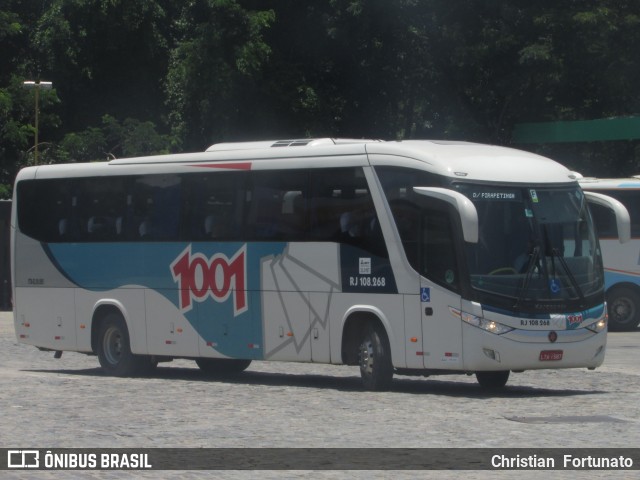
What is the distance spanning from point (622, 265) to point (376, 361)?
14.8 metres

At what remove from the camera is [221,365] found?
20516mm

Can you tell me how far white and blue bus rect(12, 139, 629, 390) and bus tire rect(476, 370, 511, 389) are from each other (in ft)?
0.10

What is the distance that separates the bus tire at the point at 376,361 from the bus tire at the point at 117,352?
4.79 m

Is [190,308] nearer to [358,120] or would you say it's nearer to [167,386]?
[167,386]

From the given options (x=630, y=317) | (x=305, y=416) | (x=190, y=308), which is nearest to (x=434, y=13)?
(x=630, y=317)

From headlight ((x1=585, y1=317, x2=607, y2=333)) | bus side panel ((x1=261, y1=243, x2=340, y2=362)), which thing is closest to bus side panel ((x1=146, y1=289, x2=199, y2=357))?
bus side panel ((x1=261, y1=243, x2=340, y2=362))

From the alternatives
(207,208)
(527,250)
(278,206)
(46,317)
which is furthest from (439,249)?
(46,317)

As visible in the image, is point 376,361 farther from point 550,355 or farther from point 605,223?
point 605,223

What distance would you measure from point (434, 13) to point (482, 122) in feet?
12.1

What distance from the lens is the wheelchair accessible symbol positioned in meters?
16.0

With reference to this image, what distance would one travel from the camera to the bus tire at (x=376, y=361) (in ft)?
53.9

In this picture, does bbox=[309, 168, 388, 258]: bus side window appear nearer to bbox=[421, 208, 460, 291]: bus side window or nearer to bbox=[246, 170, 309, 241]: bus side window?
bbox=[246, 170, 309, 241]: bus side window

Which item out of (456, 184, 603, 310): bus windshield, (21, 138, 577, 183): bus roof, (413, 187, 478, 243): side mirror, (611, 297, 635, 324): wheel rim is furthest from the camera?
(611, 297, 635, 324): wheel rim

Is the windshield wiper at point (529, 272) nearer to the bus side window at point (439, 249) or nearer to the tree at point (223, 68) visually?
the bus side window at point (439, 249)
